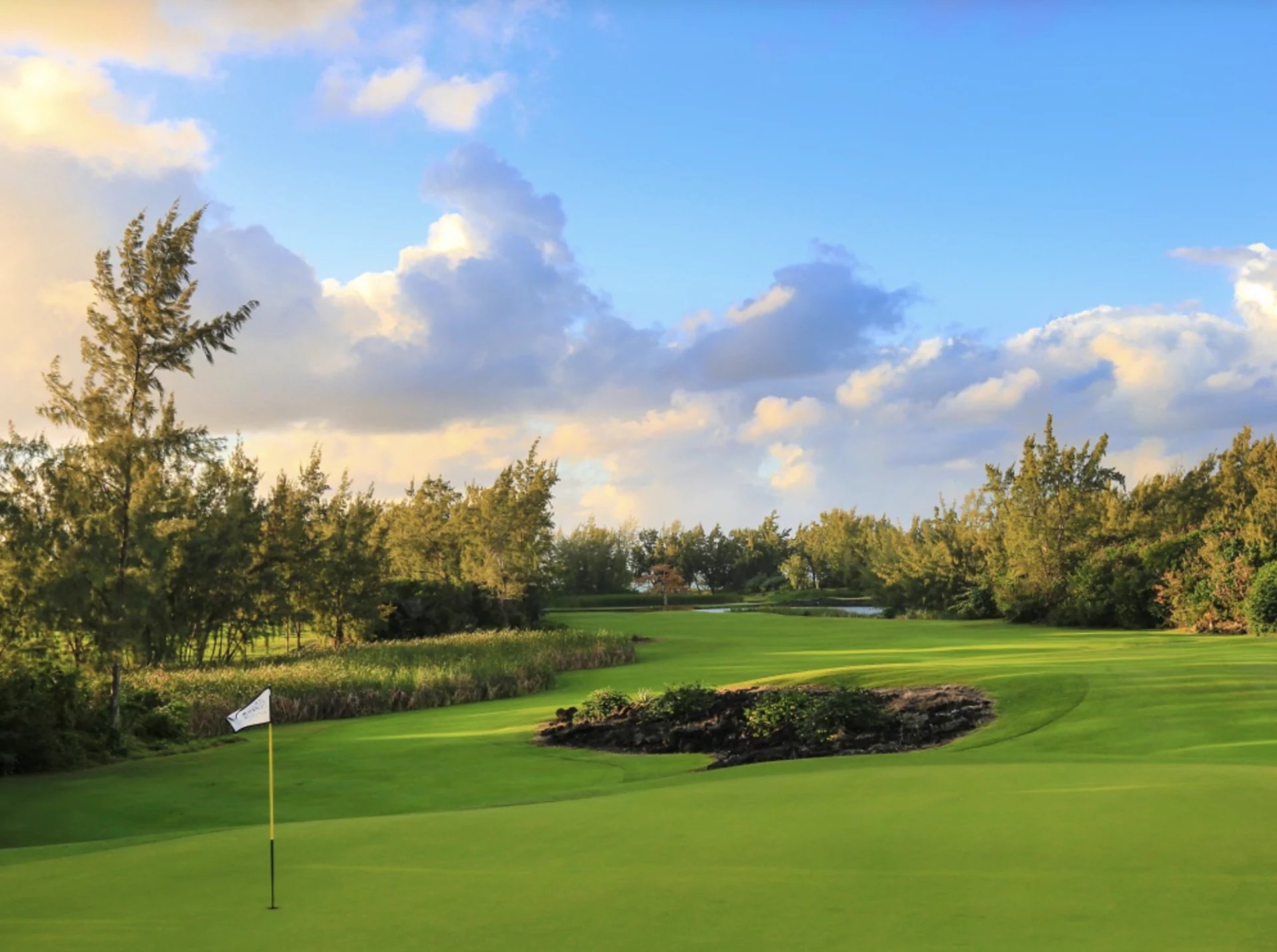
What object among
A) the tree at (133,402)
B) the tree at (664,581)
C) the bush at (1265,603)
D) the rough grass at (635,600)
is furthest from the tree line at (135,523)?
the tree at (664,581)

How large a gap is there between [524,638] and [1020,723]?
66.0ft

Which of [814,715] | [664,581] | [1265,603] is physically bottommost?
[814,715]

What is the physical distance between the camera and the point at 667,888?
5270mm

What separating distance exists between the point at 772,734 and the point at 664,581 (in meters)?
64.5

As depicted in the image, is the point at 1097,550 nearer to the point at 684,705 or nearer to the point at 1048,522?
the point at 1048,522

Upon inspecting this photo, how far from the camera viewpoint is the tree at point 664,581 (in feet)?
258

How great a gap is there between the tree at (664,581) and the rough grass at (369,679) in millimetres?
45908

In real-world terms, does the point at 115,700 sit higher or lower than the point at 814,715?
higher

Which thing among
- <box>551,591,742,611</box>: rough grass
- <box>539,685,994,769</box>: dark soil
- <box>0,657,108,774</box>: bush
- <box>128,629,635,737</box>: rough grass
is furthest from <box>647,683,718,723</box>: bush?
<box>551,591,742,611</box>: rough grass

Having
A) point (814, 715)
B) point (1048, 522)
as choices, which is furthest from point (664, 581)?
point (814, 715)

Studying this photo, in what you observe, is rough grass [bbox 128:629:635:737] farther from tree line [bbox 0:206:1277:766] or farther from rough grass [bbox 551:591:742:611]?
rough grass [bbox 551:591:742:611]

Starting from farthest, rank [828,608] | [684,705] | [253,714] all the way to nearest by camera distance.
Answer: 1. [828,608]
2. [684,705]
3. [253,714]

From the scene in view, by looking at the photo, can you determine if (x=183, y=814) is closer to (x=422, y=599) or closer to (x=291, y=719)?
(x=291, y=719)

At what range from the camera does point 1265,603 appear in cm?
2925
